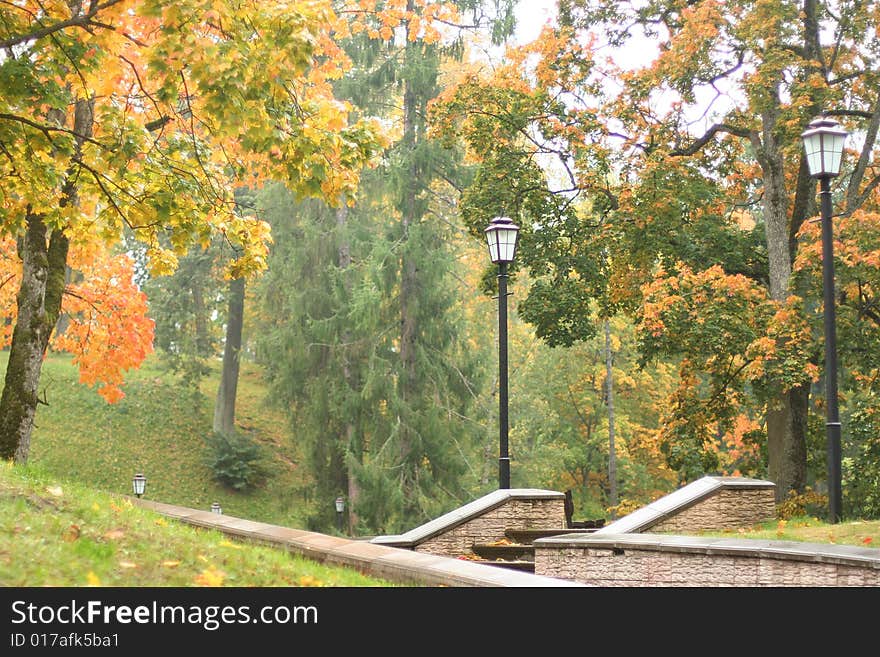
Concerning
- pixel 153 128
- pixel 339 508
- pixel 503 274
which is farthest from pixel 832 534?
pixel 339 508

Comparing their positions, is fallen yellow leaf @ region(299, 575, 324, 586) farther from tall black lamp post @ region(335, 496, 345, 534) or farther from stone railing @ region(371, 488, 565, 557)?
tall black lamp post @ region(335, 496, 345, 534)

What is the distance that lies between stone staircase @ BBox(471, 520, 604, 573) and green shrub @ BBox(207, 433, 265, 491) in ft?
71.5

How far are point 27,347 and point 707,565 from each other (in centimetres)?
878

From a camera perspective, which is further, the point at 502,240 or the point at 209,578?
the point at 502,240

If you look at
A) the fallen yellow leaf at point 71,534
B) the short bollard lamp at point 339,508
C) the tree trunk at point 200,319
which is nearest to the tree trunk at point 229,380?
the tree trunk at point 200,319

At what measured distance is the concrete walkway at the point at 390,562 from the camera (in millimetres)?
6020

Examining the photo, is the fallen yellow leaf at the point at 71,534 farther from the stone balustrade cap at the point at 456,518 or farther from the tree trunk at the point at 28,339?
the tree trunk at the point at 28,339

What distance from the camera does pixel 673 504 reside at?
11.7 metres

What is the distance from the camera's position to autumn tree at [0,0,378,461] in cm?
814

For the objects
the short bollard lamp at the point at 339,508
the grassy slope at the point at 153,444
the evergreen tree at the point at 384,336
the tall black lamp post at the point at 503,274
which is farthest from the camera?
the grassy slope at the point at 153,444

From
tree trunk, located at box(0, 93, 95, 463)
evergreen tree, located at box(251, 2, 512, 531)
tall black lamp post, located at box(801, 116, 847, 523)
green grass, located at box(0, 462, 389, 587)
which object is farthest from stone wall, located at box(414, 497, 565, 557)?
evergreen tree, located at box(251, 2, 512, 531)

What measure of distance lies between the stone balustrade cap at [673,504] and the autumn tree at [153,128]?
5.10m

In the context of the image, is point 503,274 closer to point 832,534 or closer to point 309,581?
point 832,534
